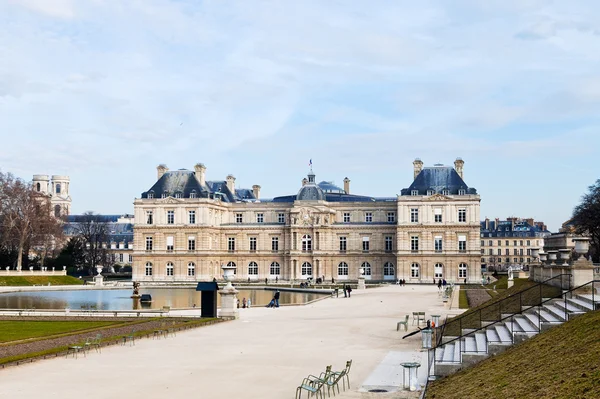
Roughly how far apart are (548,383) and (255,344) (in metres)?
14.9

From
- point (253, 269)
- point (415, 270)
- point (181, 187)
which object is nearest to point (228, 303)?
point (415, 270)

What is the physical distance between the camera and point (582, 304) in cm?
2120

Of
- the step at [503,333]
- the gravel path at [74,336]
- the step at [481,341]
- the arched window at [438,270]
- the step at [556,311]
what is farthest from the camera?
the arched window at [438,270]

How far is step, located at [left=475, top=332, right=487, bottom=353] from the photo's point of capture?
2087cm

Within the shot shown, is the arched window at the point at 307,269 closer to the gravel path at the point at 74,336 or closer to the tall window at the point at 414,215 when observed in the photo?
the tall window at the point at 414,215

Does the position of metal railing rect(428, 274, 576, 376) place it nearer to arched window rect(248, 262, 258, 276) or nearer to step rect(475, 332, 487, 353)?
step rect(475, 332, 487, 353)

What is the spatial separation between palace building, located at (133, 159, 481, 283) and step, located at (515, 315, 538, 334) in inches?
2536

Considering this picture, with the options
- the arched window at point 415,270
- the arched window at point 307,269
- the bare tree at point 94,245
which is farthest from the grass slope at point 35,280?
the arched window at point 415,270

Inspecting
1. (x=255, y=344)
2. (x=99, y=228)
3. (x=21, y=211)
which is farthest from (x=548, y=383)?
(x=99, y=228)

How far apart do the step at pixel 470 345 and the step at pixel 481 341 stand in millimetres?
113

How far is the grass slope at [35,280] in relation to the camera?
73950mm

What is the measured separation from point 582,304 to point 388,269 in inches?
2763

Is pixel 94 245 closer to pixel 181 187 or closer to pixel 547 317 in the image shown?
pixel 181 187

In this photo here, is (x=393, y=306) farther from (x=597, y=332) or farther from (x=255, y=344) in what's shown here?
(x=597, y=332)
